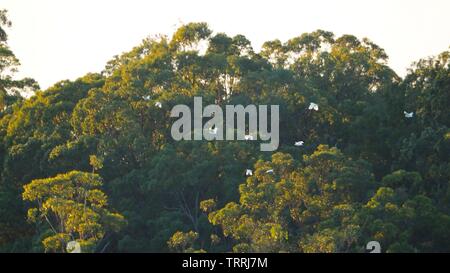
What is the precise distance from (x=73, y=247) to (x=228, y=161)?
25.9 ft

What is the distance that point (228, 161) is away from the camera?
34875mm

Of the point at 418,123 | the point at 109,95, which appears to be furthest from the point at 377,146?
the point at 109,95

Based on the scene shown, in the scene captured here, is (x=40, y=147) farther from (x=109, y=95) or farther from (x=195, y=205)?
(x=195, y=205)

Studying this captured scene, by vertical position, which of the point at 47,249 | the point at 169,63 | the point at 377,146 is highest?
the point at 169,63

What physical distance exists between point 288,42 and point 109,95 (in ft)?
31.1

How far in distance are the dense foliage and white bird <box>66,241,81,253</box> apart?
269 mm

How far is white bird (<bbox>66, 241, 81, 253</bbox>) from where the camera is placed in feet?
91.2

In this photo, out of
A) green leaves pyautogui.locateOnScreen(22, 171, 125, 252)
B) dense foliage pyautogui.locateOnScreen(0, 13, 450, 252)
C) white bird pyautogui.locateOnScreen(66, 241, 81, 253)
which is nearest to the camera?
white bird pyautogui.locateOnScreen(66, 241, 81, 253)

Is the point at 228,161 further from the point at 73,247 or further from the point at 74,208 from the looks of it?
the point at 73,247

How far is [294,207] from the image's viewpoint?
106 ft

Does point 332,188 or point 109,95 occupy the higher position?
point 109,95

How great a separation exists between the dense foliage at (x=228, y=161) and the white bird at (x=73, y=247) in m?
0.27

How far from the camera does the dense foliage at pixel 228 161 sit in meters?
30.5

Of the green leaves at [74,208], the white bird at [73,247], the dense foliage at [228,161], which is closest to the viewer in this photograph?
the white bird at [73,247]
